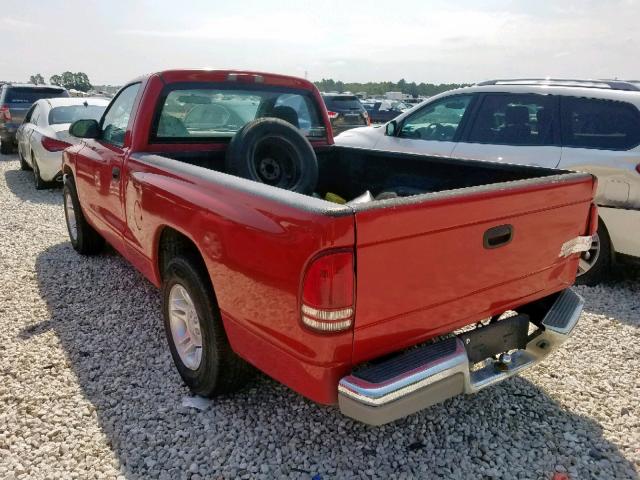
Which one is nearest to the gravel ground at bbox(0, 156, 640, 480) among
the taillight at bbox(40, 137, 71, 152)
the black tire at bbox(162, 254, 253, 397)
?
the black tire at bbox(162, 254, 253, 397)

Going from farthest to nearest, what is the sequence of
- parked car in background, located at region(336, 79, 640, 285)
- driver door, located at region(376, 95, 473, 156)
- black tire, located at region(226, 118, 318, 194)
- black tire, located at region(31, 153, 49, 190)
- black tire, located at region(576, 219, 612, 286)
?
black tire, located at region(31, 153, 49, 190) → driver door, located at region(376, 95, 473, 156) → black tire, located at region(576, 219, 612, 286) → parked car in background, located at region(336, 79, 640, 285) → black tire, located at region(226, 118, 318, 194)

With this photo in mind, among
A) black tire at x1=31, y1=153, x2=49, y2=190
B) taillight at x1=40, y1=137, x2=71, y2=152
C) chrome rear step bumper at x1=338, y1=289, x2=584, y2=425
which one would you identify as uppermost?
taillight at x1=40, y1=137, x2=71, y2=152

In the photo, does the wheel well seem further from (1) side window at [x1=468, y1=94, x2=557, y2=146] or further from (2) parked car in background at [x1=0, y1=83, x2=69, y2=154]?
(2) parked car in background at [x1=0, y1=83, x2=69, y2=154]

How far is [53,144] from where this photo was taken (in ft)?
26.6

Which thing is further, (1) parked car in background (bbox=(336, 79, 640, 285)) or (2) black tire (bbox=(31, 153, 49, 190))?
(2) black tire (bbox=(31, 153, 49, 190))

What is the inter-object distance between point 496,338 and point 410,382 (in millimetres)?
725

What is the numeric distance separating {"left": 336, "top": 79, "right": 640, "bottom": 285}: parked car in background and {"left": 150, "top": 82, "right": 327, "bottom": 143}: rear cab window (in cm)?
185

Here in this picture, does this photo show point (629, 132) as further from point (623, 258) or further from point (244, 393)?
point (244, 393)

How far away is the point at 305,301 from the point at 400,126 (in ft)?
15.0

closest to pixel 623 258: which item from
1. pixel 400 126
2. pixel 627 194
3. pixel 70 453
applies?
pixel 627 194

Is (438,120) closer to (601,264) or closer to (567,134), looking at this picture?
(567,134)

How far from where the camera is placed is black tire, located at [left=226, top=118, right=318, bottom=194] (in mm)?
3357

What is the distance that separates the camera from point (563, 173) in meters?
2.70

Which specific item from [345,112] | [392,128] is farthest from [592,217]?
[345,112]
